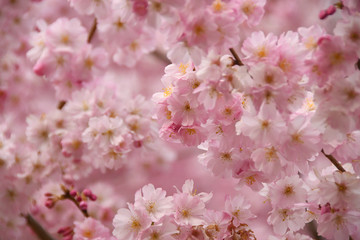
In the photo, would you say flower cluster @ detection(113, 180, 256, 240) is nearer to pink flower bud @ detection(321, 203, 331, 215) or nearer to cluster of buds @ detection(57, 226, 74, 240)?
pink flower bud @ detection(321, 203, 331, 215)

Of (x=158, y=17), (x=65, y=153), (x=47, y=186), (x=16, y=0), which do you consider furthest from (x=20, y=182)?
(x=158, y=17)

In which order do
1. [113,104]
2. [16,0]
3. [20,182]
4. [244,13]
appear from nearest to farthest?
[244,13] → [113,104] → [20,182] → [16,0]

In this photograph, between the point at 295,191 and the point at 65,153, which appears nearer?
the point at 295,191

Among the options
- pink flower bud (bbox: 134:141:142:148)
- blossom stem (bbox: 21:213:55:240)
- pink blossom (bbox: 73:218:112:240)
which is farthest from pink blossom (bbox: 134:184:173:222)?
blossom stem (bbox: 21:213:55:240)

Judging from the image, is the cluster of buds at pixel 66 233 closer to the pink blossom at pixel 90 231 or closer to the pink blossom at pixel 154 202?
the pink blossom at pixel 90 231

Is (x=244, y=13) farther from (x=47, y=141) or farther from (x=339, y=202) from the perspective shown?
(x=47, y=141)

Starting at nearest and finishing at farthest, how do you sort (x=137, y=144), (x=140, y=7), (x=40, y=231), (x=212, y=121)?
(x=140, y=7) < (x=212, y=121) < (x=137, y=144) < (x=40, y=231)

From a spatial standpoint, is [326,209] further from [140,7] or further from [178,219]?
[140,7]

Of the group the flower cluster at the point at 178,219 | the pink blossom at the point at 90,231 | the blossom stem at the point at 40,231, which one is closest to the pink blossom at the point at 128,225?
the flower cluster at the point at 178,219

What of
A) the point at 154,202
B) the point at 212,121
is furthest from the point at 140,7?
the point at 154,202
